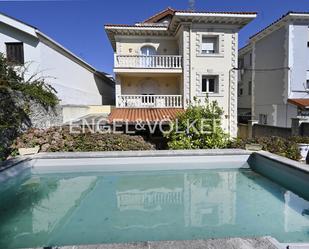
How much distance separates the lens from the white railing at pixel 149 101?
927 inches

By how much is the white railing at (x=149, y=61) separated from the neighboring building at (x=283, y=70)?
807 centimetres

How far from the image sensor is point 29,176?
12.7 m

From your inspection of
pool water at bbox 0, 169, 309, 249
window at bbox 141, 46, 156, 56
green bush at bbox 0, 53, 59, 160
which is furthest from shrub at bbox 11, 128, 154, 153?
window at bbox 141, 46, 156, 56

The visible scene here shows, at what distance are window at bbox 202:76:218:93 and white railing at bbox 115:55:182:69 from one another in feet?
10.6

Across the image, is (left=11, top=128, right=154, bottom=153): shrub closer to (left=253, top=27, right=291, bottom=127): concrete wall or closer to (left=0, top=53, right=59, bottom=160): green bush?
(left=0, top=53, right=59, bottom=160): green bush

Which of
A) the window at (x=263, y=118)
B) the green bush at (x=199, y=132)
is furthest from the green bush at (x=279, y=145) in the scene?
the window at (x=263, y=118)

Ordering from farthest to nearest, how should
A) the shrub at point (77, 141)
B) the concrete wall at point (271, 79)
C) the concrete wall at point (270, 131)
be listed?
1. the concrete wall at point (271, 79)
2. the concrete wall at point (270, 131)
3. the shrub at point (77, 141)

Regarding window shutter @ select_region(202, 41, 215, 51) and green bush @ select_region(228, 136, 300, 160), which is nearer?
green bush @ select_region(228, 136, 300, 160)

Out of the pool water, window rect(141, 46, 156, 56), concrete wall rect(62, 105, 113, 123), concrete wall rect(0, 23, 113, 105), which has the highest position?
window rect(141, 46, 156, 56)

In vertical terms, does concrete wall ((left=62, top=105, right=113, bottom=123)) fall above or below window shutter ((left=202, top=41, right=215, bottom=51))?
below

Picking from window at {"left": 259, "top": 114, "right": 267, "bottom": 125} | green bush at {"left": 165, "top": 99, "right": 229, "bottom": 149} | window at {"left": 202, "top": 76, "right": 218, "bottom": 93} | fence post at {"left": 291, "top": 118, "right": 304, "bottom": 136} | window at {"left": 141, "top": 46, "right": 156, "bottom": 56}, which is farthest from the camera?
window at {"left": 259, "top": 114, "right": 267, "bottom": 125}

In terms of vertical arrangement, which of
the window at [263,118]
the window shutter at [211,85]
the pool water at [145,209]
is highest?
the window shutter at [211,85]

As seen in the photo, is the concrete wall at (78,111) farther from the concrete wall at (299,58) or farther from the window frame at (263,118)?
the concrete wall at (299,58)

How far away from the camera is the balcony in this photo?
23359 millimetres
